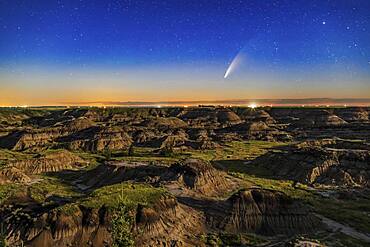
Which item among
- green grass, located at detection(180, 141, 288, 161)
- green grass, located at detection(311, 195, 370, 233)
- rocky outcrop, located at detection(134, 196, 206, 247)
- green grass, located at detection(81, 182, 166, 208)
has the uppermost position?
green grass, located at detection(81, 182, 166, 208)

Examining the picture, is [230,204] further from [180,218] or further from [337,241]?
[337,241]

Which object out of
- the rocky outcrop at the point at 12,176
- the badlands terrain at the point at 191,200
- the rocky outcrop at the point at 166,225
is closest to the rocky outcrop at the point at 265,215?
the badlands terrain at the point at 191,200

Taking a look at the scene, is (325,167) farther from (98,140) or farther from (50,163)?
(98,140)

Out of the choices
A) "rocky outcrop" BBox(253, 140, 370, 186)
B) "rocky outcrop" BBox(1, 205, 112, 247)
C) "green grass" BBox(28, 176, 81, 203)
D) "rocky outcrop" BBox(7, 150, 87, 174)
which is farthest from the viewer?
"rocky outcrop" BBox(7, 150, 87, 174)

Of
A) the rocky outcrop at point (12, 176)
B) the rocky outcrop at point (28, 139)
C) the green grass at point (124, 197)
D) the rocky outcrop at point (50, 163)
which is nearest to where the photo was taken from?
the green grass at point (124, 197)

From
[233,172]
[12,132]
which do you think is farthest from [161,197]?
[12,132]

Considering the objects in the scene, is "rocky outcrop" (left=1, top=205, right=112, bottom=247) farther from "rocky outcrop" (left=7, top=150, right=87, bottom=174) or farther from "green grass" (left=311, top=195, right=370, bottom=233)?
"rocky outcrop" (left=7, top=150, right=87, bottom=174)

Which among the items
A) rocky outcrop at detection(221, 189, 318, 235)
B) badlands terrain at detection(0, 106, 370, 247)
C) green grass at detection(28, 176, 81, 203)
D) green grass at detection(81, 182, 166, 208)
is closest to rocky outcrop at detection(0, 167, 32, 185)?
badlands terrain at detection(0, 106, 370, 247)

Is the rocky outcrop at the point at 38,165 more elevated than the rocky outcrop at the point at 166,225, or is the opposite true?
the rocky outcrop at the point at 166,225

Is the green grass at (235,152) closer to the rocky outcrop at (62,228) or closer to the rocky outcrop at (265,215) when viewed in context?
the rocky outcrop at (265,215)

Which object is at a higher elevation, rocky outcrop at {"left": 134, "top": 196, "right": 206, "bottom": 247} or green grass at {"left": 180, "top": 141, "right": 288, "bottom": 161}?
rocky outcrop at {"left": 134, "top": 196, "right": 206, "bottom": 247}

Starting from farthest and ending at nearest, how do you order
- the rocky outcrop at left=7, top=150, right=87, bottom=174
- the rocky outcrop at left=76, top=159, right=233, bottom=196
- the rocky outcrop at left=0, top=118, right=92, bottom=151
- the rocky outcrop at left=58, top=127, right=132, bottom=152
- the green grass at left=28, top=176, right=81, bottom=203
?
1. the rocky outcrop at left=0, top=118, right=92, bottom=151
2. the rocky outcrop at left=58, top=127, right=132, bottom=152
3. the rocky outcrop at left=7, top=150, right=87, bottom=174
4. the rocky outcrop at left=76, top=159, right=233, bottom=196
5. the green grass at left=28, top=176, right=81, bottom=203
